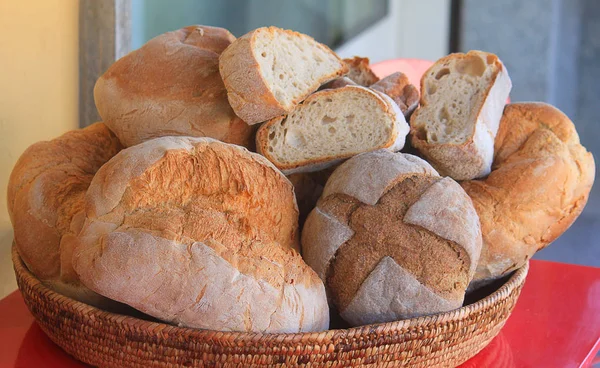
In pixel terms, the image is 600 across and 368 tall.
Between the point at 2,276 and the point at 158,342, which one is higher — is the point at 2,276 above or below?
below

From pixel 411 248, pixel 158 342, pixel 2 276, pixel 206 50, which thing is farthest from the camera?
pixel 2 276

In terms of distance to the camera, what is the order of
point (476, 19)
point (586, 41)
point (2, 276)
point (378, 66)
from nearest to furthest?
point (2, 276)
point (378, 66)
point (476, 19)
point (586, 41)

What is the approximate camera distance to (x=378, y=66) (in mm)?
2117

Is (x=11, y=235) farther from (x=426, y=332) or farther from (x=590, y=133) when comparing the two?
(x=590, y=133)

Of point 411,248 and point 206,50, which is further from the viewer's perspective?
point 206,50

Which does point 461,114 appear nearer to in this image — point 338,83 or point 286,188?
point 338,83

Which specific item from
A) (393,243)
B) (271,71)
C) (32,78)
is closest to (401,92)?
(271,71)

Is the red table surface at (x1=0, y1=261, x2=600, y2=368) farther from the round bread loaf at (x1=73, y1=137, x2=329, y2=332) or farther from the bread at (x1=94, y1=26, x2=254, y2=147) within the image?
the bread at (x1=94, y1=26, x2=254, y2=147)

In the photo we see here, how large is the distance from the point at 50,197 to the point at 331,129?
466mm

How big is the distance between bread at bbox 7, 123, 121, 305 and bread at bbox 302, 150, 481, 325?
343 millimetres

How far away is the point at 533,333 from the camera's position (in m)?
1.10

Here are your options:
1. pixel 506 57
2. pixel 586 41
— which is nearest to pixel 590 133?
pixel 586 41

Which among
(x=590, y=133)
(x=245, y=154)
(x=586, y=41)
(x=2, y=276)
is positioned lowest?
(x=590, y=133)

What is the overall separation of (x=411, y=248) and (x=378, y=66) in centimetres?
126
